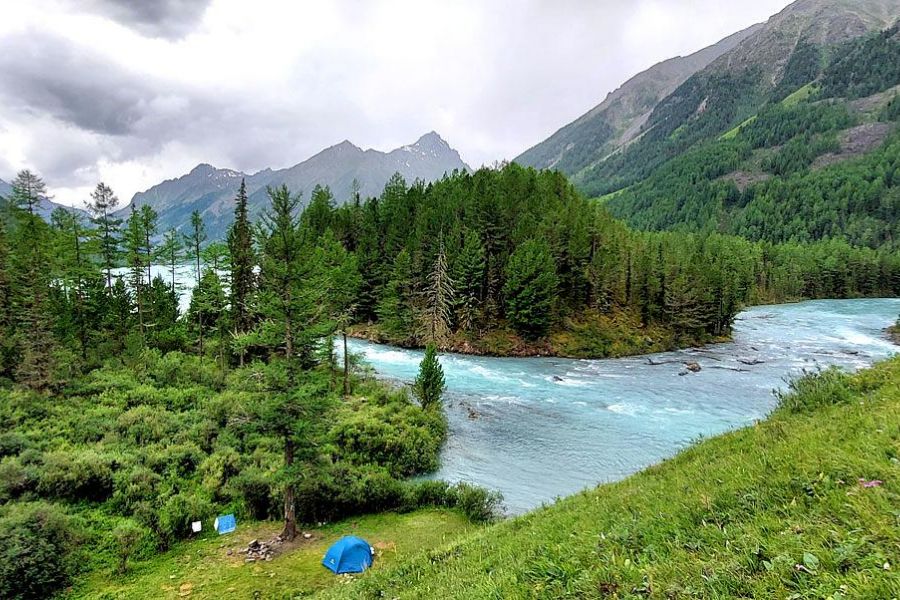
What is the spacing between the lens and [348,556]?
17453 millimetres

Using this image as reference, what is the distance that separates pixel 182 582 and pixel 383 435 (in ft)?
42.7

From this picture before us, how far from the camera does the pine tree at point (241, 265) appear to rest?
4188 cm

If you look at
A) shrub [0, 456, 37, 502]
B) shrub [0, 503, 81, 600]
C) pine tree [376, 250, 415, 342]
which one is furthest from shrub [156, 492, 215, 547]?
pine tree [376, 250, 415, 342]

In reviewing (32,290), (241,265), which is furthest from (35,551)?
(241,265)

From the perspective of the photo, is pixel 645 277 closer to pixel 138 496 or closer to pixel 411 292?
pixel 411 292

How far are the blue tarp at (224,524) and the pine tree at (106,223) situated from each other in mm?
31852

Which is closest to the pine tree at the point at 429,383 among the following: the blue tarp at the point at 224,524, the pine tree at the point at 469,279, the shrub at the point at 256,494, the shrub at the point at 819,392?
the shrub at the point at 256,494

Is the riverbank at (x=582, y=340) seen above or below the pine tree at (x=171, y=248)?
below

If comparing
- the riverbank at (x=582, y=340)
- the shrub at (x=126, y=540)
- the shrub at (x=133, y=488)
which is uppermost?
the riverbank at (x=582, y=340)

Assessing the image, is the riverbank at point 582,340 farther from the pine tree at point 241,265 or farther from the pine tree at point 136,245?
the pine tree at point 136,245

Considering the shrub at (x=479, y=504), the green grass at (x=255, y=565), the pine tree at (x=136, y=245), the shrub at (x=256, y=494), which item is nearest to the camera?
the green grass at (x=255, y=565)

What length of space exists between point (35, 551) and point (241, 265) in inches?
1171

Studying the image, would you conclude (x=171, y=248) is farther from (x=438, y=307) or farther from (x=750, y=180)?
(x=750, y=180)

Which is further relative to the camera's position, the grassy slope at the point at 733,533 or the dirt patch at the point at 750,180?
the dirt patch at the point at 750,180
